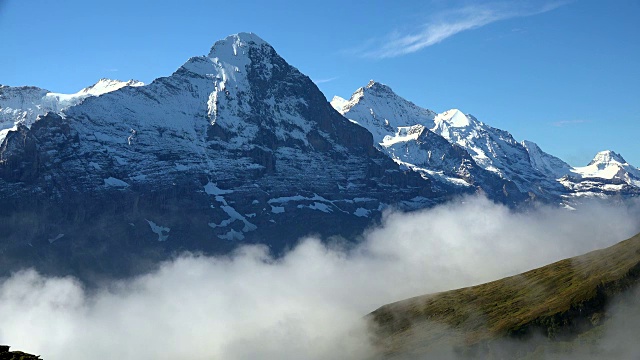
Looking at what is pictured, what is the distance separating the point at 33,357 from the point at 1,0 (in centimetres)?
Result: 6330

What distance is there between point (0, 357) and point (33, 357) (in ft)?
21.1

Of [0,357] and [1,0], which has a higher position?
[1,0]

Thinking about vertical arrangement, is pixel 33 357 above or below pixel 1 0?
below

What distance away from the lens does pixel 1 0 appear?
143 metres

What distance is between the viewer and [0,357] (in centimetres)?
13138

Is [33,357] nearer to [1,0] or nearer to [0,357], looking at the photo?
[0,357]

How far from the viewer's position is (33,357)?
136625 mm

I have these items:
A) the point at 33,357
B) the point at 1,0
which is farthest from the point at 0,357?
the point at 1,0

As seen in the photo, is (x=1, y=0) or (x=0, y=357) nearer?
(x=0, y=357)

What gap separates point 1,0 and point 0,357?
6256 centimetres
